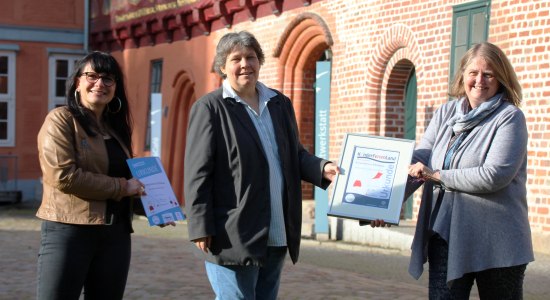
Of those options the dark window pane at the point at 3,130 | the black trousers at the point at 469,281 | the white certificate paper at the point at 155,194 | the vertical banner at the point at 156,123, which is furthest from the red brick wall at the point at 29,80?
the black trousers at the point at 469,281

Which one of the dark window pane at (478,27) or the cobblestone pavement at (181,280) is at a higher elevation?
the dark window pane at (478,27)

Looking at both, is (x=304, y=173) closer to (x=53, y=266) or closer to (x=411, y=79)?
(x=53, y=266)

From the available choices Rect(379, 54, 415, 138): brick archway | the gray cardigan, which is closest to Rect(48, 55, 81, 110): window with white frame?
Rect(379, 54, 415, 138): brick archway

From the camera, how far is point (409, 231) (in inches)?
515

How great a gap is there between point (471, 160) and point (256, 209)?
996mm

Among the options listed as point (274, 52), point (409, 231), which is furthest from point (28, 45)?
point (409, 231)

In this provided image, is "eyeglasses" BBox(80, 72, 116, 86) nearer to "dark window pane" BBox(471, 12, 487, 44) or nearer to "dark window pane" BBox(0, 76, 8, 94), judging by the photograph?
"dark window pane" BBox(471, 12, 487, 44)

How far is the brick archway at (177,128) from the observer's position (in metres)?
23.6

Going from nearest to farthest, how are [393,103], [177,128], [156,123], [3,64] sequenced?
1. [393,103]
2. [156,123]
3. [177,128]
4. [3,64]

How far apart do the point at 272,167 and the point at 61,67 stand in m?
24.4

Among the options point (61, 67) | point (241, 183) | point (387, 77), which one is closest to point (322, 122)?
point (387, 77)

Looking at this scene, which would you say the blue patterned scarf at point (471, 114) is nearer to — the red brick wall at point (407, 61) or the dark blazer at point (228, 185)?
the dark blazer at point (228, 185)

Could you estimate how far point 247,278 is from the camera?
184 inches

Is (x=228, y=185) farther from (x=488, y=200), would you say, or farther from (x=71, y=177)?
(x=488, y=200)
